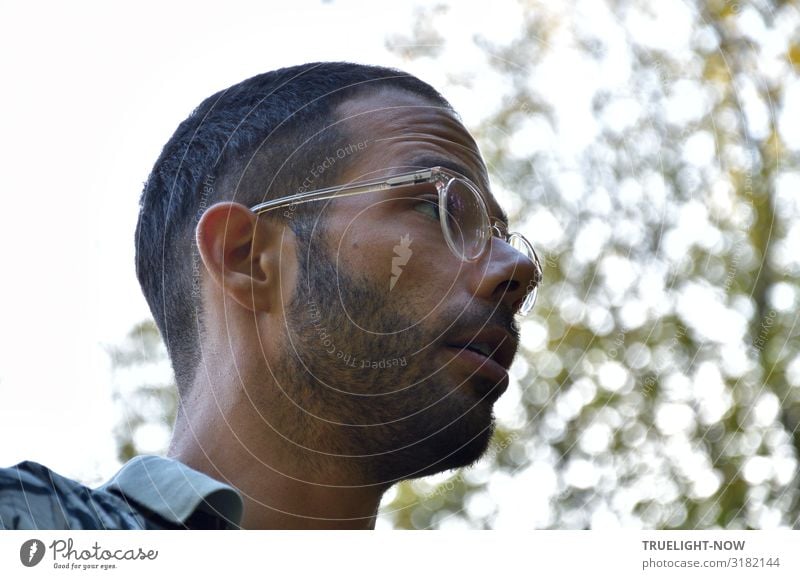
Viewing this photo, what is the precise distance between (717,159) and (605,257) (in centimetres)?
39

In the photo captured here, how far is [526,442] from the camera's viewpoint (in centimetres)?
235

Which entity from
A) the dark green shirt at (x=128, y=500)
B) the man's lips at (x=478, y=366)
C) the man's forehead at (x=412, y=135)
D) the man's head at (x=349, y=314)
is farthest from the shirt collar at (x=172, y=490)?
the man's forehead at (x=412, y=135)

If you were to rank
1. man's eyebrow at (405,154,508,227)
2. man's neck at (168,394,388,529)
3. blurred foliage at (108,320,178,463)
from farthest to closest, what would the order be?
1. blurred foliage at (108,320,178,463)
2. man's eyebrow at (405,154,508,227)
3. man's neck at (168,394,388,529)

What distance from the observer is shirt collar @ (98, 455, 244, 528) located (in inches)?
37.2

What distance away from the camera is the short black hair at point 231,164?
114cm

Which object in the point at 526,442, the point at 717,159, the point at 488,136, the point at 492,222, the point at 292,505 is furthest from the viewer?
the point at 717,159

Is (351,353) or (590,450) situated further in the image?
(590,450)

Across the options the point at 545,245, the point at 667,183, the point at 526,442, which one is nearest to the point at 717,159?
the point at 667,183

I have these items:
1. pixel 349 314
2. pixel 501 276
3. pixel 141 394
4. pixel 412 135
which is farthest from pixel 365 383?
pixel 141 394

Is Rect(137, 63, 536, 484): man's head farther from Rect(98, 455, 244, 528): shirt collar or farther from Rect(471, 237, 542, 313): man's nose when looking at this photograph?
Rect(98, 455, 244, 528): shirt collar

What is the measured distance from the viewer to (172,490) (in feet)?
3.12

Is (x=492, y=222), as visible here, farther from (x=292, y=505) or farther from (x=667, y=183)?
(x=667, y=183)

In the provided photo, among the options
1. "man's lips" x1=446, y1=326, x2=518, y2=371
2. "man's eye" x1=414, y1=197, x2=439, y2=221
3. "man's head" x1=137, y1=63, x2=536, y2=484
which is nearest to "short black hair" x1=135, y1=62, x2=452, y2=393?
"man's head" x1=137, y1=63, x2=536, y2=484

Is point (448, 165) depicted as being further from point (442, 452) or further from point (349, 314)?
point (442, 452)
